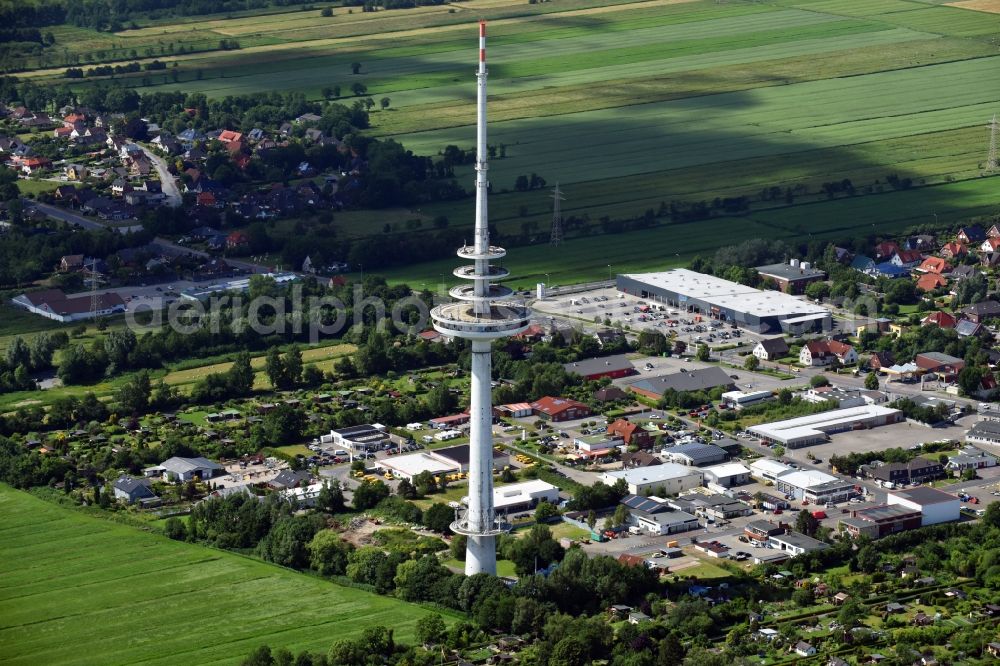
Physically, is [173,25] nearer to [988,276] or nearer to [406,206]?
[406,206]

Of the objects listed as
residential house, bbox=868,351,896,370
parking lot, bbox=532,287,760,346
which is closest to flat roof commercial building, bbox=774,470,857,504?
residential house, bbox=868,351,896,370

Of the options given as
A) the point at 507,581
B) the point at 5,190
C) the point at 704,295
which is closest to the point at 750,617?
the point at 507,581

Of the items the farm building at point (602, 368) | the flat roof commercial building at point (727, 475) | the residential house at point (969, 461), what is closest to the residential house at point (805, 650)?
the flat roof commercial building at point (727, 475)

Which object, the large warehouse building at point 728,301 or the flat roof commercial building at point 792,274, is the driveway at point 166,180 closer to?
the large warehouse building at point 728,301

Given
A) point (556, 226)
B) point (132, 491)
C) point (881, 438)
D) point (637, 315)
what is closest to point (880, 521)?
point (881, 438)

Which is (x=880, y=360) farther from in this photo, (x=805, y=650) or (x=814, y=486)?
(x=805, y=650)
